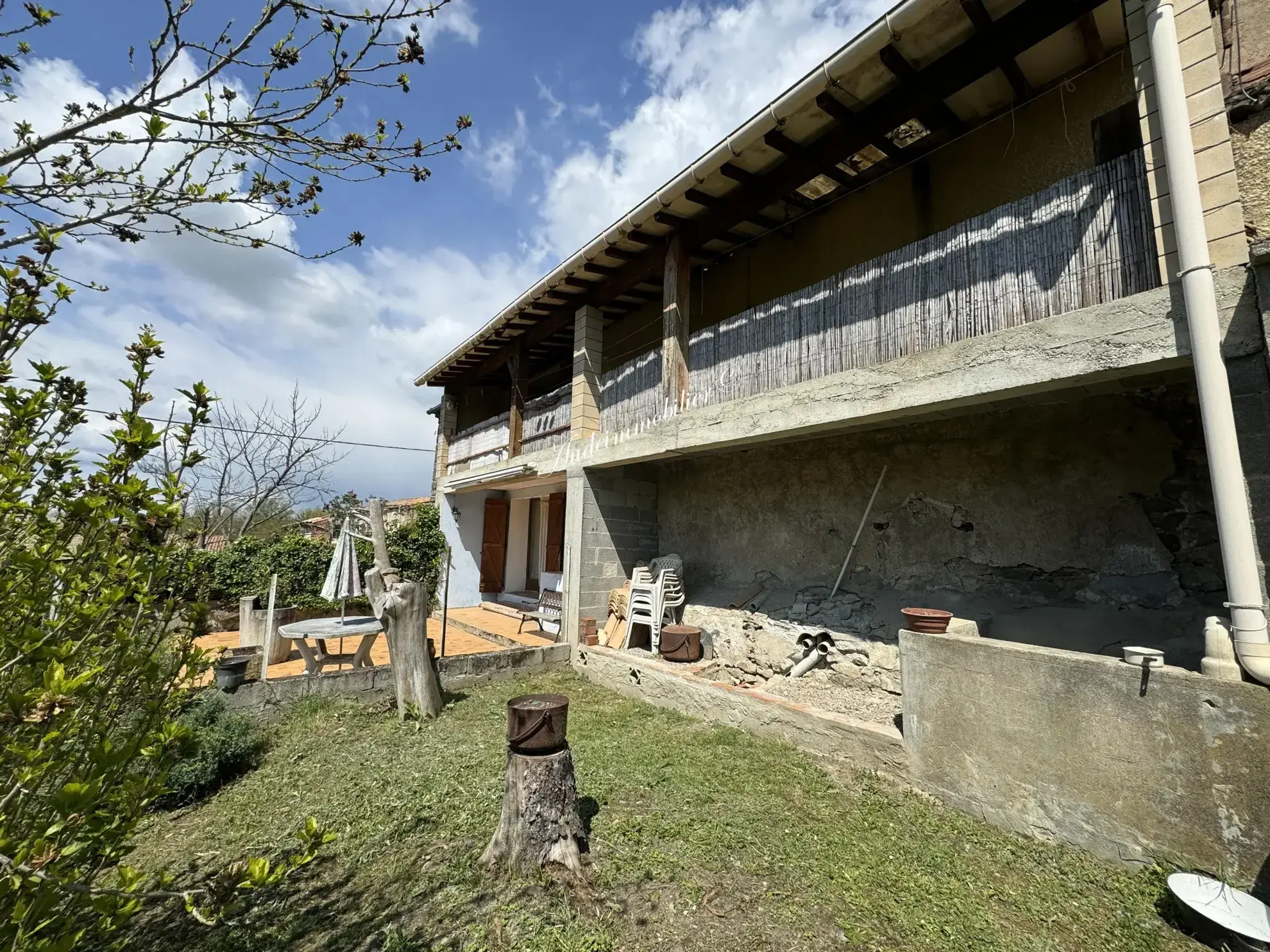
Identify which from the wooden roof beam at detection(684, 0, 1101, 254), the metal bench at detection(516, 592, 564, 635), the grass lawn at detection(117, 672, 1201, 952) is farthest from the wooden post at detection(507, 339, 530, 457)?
the grass lawn at detection(117, 672, 1201, 952)

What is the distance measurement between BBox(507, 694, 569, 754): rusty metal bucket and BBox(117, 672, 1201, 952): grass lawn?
27.9 inches

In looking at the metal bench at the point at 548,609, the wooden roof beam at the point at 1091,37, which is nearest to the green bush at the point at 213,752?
the metal bench at the point at 548,609

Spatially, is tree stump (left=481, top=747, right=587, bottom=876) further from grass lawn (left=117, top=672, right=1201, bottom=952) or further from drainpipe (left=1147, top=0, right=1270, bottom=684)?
drainpipe (left=1147, top=0, right=1270, bottom=684)

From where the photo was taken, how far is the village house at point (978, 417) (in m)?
3.16

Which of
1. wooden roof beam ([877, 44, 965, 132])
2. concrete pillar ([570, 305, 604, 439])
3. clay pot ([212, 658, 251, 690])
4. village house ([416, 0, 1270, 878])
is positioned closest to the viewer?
village house ([416, 0, 1270, 878])

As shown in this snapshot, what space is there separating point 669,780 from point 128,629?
3.93 meters

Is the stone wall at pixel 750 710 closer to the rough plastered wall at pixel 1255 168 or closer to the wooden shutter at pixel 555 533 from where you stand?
the rough plastered wall at pixel 1255 168

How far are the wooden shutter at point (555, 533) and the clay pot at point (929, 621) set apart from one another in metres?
9.11

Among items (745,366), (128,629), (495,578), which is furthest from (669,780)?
(495,578)

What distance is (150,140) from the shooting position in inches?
76.2

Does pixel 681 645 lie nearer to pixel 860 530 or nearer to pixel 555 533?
pixel 860 530

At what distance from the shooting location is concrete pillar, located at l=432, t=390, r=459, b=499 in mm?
14102

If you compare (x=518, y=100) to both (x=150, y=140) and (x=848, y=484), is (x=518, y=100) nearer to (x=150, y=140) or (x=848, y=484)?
(x=150, y=140)

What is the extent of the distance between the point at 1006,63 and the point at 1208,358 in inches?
143
